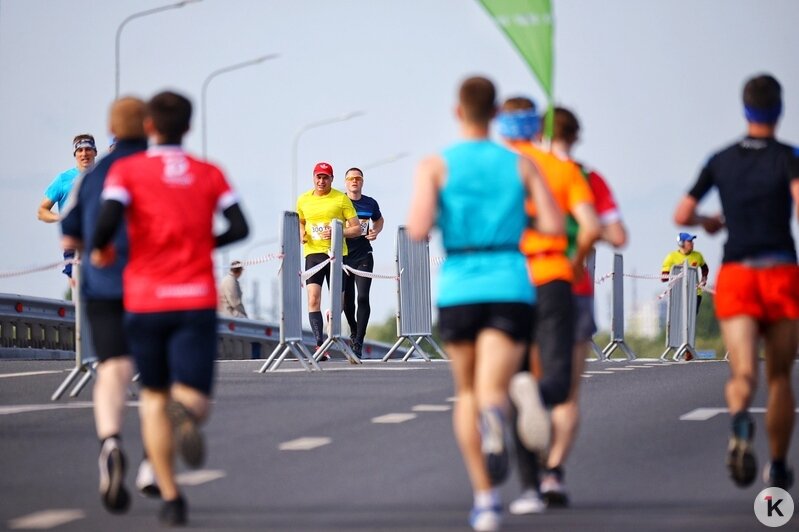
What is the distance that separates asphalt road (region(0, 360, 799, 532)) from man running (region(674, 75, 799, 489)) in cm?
54

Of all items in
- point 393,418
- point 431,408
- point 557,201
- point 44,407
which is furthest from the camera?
point 44,407

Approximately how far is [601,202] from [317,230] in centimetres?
1363

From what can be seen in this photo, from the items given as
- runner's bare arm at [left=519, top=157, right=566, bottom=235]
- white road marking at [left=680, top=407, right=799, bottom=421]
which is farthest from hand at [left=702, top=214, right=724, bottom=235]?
white road marking at [left=680, top=407, right=799, bottom=421]

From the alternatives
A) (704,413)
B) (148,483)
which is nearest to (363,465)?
(148,483)

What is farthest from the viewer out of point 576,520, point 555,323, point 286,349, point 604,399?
point 286,349

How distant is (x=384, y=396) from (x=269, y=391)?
1297mm

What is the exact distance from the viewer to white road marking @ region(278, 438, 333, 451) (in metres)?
12.0

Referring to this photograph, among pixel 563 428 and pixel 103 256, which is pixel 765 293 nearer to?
pixel 563 428

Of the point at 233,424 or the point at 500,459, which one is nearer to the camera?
the point at 500,459

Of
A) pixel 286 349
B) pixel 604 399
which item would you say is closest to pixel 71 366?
pixel 286 349

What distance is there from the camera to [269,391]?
17297 mm

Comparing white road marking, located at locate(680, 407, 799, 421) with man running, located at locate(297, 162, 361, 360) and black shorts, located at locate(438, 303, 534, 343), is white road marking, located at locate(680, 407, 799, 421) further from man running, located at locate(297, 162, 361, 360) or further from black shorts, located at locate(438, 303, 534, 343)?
man running, located at locate(297, 162, 361, 360)

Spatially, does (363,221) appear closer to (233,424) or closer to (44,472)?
(233,424)

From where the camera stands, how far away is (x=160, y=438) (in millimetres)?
8664
